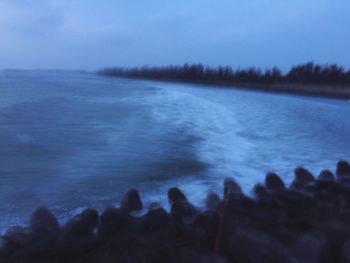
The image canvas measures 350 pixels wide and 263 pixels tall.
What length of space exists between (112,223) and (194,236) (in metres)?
1.16

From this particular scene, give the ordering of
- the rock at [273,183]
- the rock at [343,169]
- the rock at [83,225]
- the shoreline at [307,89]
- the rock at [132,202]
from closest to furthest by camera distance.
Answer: the rock at [83,225] < the rock at [132,202] < the rock at [273,183] < the rock at [343,169] < the shoreline at [307,89]

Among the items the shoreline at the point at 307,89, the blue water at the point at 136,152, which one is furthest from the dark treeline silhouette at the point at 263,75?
the blue water at the point at 136,152

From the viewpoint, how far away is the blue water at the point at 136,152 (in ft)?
21.5

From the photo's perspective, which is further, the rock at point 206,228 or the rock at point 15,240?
the rock at point 206,228

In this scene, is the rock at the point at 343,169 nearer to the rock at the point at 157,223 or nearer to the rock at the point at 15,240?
the rock at the point at 157,223

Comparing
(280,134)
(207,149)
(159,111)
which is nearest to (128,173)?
Result: (207,149)

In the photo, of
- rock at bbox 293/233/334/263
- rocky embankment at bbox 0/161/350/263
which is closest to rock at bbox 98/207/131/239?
rocky embankment at bbox 0/161/350/263

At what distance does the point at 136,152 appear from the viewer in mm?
9766

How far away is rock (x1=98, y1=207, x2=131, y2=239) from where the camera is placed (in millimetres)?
4191

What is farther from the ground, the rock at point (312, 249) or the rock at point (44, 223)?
the rock at point (312, 249)

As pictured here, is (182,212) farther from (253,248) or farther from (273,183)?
(273,183)

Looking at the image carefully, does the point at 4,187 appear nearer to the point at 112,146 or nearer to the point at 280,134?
the point at 112,146

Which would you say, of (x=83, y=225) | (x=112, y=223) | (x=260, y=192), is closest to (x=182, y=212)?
(x=112, y=223)

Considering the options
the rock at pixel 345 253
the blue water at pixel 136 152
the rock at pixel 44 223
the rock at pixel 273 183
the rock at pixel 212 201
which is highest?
the rock at pixel 345 253
